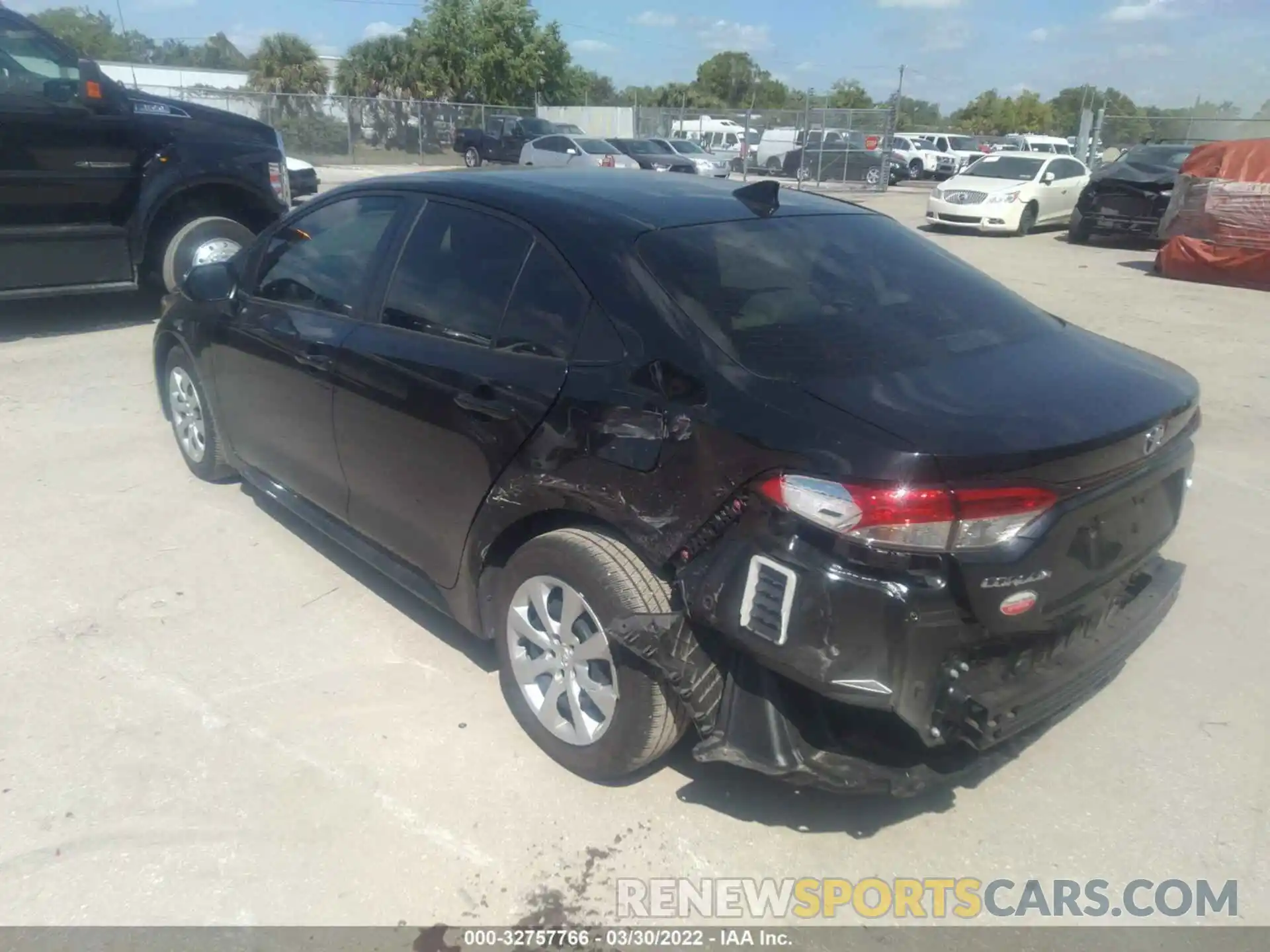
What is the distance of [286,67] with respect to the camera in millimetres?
50375

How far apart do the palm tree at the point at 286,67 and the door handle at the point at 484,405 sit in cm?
5298

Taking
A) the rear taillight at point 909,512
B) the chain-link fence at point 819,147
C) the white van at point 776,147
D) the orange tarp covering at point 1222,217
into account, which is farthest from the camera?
the white van at point 776,147

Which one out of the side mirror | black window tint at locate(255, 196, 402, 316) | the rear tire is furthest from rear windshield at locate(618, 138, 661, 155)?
black window tint at locate(255, 196, 402, 316)

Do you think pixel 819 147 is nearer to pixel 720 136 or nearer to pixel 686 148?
pixel 686 148

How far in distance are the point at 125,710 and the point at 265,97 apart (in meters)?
32.7

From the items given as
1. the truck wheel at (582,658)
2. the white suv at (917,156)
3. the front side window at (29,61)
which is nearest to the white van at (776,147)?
the white suv at (917,156)

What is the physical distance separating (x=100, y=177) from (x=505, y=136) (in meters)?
27.7

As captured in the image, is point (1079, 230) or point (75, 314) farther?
point (1079, 230)

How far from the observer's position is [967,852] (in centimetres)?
277

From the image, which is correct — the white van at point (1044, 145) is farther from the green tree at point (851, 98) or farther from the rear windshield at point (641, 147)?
the green tree at point (851, 98)

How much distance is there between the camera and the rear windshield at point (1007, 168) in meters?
18.9

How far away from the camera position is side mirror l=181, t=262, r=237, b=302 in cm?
443

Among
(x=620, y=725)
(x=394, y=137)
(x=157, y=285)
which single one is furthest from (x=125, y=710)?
(x=394, y=137)

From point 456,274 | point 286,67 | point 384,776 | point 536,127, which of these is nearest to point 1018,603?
point 384,776
